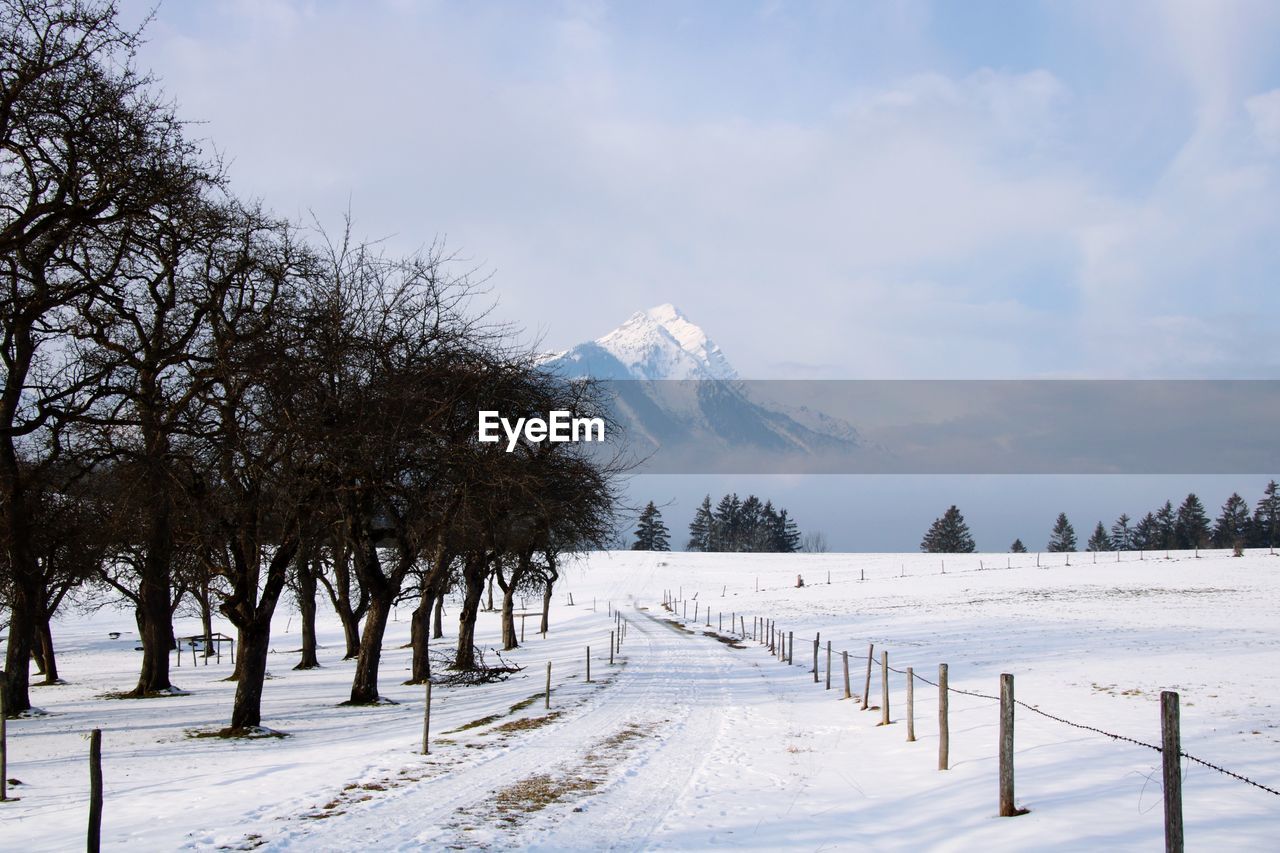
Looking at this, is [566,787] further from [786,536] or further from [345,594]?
[786,536]

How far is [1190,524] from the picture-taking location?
148 meters

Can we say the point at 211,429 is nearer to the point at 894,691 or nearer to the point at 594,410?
the point at 594,410

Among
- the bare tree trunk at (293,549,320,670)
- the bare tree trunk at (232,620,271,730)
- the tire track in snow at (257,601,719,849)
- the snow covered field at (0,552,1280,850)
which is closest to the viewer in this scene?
the tire track in snow at (257,601,719,849)

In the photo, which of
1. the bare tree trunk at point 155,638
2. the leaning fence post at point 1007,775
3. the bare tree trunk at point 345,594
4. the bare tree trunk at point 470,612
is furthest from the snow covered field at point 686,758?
the bare tree trunk at point 345,594

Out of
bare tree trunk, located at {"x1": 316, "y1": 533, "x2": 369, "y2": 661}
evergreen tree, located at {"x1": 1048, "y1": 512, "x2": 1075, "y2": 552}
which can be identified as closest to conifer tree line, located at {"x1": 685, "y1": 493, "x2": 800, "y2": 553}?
evergreen tree, located at {"x1": 1048, "y1": 512, "x2": 1075, "y2": 552}

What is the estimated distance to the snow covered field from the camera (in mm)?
9391

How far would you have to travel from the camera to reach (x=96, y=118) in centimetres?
1414

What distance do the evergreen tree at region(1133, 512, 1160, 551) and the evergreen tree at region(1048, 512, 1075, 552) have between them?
11.6m

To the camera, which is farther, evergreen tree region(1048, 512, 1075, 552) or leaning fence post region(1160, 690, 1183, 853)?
evergreen tree region(1048, 512, 1075, 552)

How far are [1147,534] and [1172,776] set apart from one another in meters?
181

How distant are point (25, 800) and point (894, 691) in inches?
714

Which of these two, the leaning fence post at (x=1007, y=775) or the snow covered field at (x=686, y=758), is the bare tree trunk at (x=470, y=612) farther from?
the leaning fence post at (x=1007, y=775)

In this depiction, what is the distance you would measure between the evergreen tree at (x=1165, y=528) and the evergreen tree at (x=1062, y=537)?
46.3 feet

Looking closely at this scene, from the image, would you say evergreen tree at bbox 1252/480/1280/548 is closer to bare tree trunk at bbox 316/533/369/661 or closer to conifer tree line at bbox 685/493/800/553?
conifer tree line at bbox 685/493/800/553
